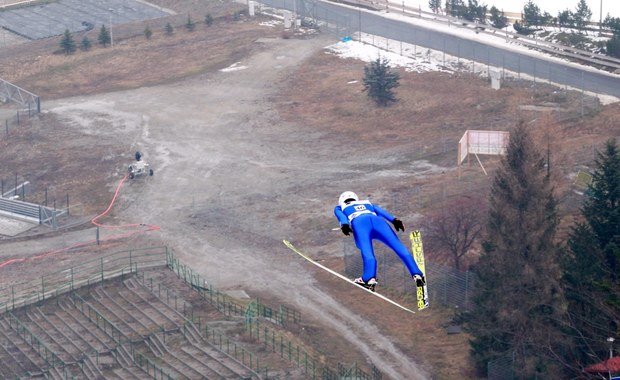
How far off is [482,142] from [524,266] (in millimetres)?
27825

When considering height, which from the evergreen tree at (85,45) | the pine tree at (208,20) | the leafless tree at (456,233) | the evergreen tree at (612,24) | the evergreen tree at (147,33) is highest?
the evergreen tree at (612,24)

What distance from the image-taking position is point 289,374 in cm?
5741

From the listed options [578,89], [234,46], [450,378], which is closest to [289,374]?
[450,378]

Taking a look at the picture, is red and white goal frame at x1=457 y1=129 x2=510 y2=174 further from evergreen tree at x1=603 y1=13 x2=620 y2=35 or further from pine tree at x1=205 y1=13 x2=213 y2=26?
pine tree at x1=205 y1=13 x2=213 y2=26

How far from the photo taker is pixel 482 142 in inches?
3258

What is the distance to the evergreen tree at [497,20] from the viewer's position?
112 m

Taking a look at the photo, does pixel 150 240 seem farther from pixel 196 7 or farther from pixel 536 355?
pixel 196 7

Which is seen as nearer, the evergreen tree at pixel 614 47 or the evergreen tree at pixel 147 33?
the evergreen tree at pixel 614 47

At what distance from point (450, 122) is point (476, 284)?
33914 millimetres

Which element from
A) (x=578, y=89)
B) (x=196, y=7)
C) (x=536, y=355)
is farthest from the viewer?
(x=196, y=7)

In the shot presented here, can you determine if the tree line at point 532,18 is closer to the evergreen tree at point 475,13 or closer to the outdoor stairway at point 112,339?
the evergreen tree at point 475,13

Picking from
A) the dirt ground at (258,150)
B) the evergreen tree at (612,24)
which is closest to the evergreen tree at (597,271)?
the dirt ground at (258,150)

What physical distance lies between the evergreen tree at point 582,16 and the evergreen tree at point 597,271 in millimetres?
53142

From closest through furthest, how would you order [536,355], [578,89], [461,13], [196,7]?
[536,355]
[578,89]
[461,13]
[196,7]
